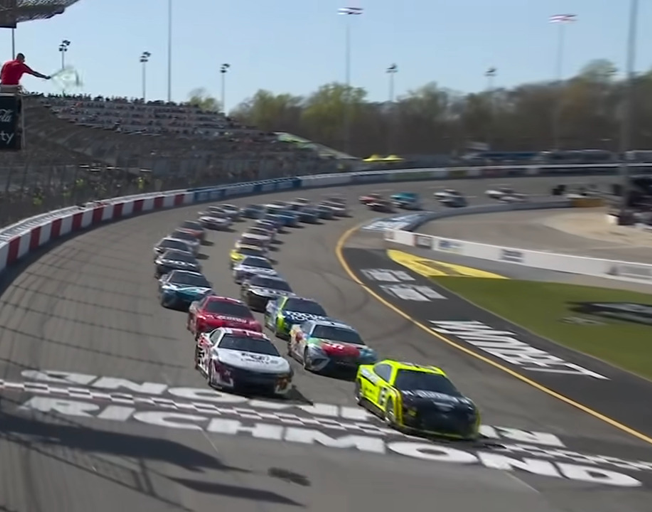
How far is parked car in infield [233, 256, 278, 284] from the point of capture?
31.1m

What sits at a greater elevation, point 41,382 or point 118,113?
point 118,113

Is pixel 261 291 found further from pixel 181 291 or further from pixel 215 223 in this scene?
pixel 215 223

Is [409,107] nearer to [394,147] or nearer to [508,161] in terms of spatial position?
[394,147]

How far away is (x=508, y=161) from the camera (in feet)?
349

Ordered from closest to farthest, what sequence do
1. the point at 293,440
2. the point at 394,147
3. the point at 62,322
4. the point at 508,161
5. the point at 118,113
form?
1. the point at 293,440
2. the point at 62,322
3. the point at 118,113
4. the point at 508,161
5. the point at 394,147

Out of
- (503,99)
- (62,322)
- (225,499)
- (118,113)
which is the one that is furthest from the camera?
(503,99)

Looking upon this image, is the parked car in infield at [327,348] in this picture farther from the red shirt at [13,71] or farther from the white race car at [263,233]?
the white race car at [263,233]

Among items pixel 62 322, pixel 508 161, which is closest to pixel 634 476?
pixel 62 322

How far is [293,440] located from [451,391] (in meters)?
3.47

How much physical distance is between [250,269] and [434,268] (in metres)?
12.4

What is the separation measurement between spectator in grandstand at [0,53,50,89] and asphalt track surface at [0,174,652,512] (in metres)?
4.83

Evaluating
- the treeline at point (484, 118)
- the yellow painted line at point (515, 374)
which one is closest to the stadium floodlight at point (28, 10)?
the yellow painted line at point (515, 374)

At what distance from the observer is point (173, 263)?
31.3 meters

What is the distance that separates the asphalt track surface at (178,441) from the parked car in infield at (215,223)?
2096 cm
